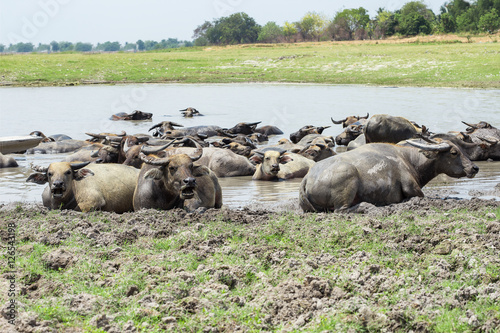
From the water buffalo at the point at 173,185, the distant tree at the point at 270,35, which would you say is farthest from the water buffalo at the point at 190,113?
the distant tree at the point at 270,35

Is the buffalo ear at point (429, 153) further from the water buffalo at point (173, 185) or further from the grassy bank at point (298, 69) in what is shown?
the grassy bank at point (298, 69)

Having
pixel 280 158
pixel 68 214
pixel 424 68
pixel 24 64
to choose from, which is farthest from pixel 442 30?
pixel 68 214

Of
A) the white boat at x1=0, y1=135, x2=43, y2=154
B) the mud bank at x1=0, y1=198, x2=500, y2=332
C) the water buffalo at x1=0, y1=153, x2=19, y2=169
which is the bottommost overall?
the water buffalo at x1=0, y1=153, x2=19, y2=169

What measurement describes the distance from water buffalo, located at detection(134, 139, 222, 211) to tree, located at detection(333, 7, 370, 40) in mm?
94878

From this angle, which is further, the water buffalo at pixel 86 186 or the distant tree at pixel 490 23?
the distant tree at pixel 490 23

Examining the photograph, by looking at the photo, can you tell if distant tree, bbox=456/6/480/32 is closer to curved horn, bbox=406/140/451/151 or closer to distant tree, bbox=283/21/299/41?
distant tree, bbox=283/21/299/41

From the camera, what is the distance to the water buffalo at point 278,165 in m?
13.5

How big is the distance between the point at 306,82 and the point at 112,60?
73.3ft

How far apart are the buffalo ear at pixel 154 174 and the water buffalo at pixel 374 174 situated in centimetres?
209

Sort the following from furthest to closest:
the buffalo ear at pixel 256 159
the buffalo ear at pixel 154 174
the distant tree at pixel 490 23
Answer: the distant tree at pixel 490 23 < the buffalo ear at pixel 256 159 < the buffalo ear at pixel 154 174

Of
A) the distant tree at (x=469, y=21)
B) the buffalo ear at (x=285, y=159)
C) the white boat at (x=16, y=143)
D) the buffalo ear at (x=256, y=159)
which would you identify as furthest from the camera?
the distant tree at (x=469, y=21)

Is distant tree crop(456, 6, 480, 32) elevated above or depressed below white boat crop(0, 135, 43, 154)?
above

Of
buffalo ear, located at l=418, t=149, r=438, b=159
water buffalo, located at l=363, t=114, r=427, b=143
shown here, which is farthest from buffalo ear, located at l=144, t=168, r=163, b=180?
water buffalo, located at l=363, t=114, r=427, b=143

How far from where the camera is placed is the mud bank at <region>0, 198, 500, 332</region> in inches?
196
